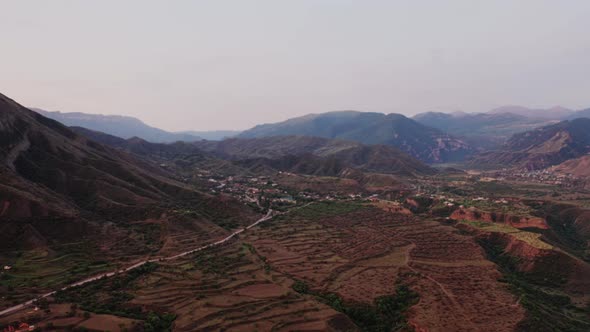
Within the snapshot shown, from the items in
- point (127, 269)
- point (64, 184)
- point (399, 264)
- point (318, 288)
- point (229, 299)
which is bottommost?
point (399, 264)

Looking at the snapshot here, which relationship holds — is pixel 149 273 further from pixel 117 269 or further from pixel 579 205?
pixel 579 205

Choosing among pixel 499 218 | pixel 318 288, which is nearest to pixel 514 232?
pixel 499 218

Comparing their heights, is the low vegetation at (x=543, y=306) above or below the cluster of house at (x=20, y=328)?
below

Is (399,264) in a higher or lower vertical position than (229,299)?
lower

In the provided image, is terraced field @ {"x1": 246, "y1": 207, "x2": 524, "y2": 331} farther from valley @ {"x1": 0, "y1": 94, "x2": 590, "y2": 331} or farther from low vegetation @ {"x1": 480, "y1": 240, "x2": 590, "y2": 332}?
low vegetation @ {"x1": 480, "y1": 240, "x2": 590, "y2": 332}

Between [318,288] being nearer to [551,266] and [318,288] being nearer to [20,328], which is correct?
[20,328]

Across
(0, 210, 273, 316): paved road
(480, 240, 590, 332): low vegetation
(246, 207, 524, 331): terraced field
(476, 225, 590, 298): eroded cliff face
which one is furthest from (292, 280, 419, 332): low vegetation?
(476, 225, 590, 298): eroded cliff face

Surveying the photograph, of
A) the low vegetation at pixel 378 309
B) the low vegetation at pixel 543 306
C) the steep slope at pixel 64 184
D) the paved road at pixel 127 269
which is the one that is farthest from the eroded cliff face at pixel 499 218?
the steep slope at pixel 64 184

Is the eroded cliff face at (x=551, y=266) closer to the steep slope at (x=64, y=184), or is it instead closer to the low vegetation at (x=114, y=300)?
the low vegetation at (x=114, y=300)

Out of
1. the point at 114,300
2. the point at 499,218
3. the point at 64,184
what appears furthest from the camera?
the point at 499,218
